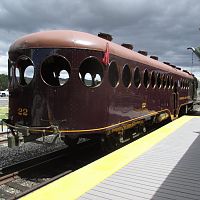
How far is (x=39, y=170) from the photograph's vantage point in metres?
8.37

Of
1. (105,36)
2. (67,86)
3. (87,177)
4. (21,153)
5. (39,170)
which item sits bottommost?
(39,170)

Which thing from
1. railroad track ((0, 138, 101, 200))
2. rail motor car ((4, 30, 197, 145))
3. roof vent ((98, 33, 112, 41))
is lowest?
railroad track ((0, 138, 101, 200))

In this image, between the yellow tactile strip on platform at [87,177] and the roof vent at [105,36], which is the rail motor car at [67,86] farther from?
the yellow tactile strip on platform at [87,177]

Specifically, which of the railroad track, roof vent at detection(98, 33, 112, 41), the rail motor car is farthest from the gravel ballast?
roof vent at detection(98, 33, 112, 41)

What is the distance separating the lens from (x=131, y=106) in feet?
32.8

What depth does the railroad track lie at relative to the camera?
6.91m

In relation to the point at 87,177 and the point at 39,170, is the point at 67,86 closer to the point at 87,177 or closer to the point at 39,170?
the point at 39,170

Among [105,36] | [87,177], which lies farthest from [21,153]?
[87,177]

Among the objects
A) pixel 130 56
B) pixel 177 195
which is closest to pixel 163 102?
pixel 130 56

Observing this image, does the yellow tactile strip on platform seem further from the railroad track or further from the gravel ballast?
the gravel ballast

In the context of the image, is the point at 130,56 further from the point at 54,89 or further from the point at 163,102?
the point at 163,102

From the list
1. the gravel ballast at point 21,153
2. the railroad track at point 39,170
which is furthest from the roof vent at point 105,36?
the railroad track at point 39,170

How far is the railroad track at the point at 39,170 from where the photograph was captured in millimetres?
6906

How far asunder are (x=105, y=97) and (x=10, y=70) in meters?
2.69
